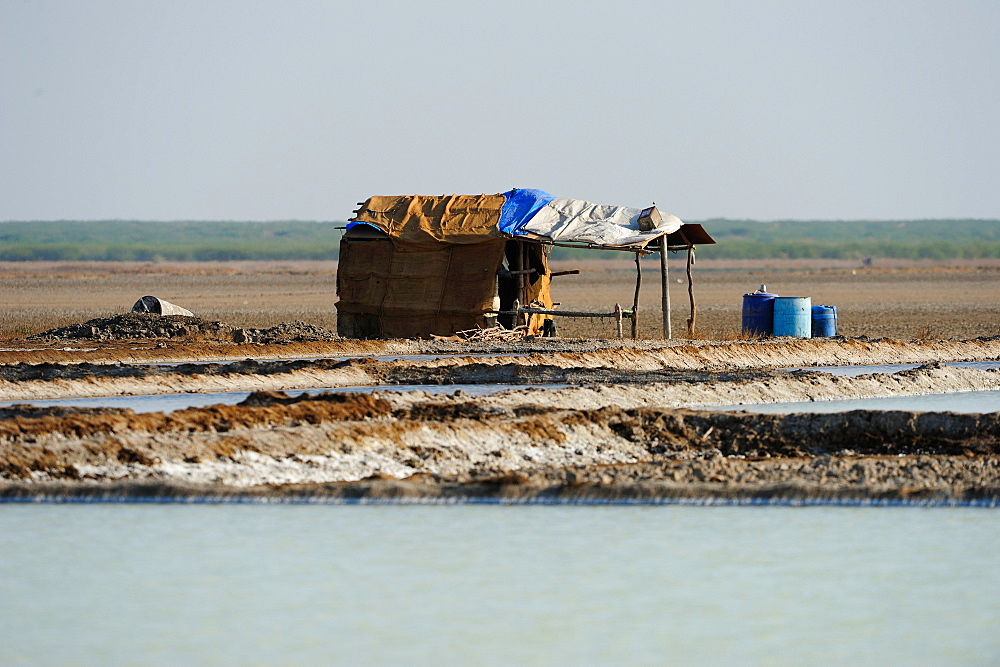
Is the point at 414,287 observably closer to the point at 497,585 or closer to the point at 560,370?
the point at 560,370

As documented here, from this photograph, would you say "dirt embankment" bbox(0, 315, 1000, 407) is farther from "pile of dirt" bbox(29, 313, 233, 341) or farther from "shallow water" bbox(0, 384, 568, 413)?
"pile of dirt" bbox(29, 313, 233, 341)

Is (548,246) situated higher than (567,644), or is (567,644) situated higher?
(548,246)

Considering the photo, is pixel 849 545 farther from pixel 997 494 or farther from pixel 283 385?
pixel 283 385

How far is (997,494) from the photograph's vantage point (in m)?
8.19

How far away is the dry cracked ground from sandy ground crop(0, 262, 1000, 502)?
0.06 ft

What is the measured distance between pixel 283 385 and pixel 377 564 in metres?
8.31

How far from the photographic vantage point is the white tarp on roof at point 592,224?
2039 centimetres

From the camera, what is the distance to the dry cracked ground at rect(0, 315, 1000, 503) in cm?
855

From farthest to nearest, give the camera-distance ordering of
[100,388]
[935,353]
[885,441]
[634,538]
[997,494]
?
[935,353], [100,388], [885,441], [997,494], [634,538]

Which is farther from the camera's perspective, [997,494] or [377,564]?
[997,494]

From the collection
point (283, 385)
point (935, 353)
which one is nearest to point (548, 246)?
point (935, 353)

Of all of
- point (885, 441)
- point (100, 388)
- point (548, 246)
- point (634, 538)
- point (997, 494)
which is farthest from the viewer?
point (548, 246)

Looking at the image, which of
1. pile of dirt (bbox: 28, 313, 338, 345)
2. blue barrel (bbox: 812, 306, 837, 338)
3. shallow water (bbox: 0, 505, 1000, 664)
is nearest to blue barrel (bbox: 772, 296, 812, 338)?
blue barrel (bbox: 812, 306, 837, 338)

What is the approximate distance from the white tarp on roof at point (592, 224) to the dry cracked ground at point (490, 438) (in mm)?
4520
